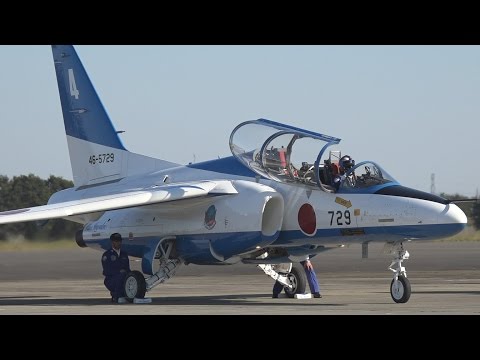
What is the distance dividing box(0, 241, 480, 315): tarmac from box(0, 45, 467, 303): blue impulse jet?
0.71 meters

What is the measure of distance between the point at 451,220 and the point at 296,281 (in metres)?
4.42

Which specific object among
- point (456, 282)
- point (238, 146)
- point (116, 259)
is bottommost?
point (456, 282)

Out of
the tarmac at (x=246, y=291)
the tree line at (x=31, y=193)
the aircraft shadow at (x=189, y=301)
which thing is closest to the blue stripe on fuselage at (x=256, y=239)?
the tarmac at (x=246, y=291)

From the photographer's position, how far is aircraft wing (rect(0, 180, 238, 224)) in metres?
15.9

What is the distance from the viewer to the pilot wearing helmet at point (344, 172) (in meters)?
15.4

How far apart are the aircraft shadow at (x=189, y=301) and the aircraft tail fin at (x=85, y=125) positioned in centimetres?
309

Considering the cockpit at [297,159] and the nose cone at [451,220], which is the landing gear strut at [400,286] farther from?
the cockpit at [297,159]

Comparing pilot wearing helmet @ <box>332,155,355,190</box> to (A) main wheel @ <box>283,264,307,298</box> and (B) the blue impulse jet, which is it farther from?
(A) main wheel @ <box>283,264,307,298</box>

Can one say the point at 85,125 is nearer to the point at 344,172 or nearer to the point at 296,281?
the point at 296,281

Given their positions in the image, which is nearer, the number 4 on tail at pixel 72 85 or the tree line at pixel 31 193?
the number 4 on tail at pixel 72 85

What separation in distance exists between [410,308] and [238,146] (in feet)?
15.3
